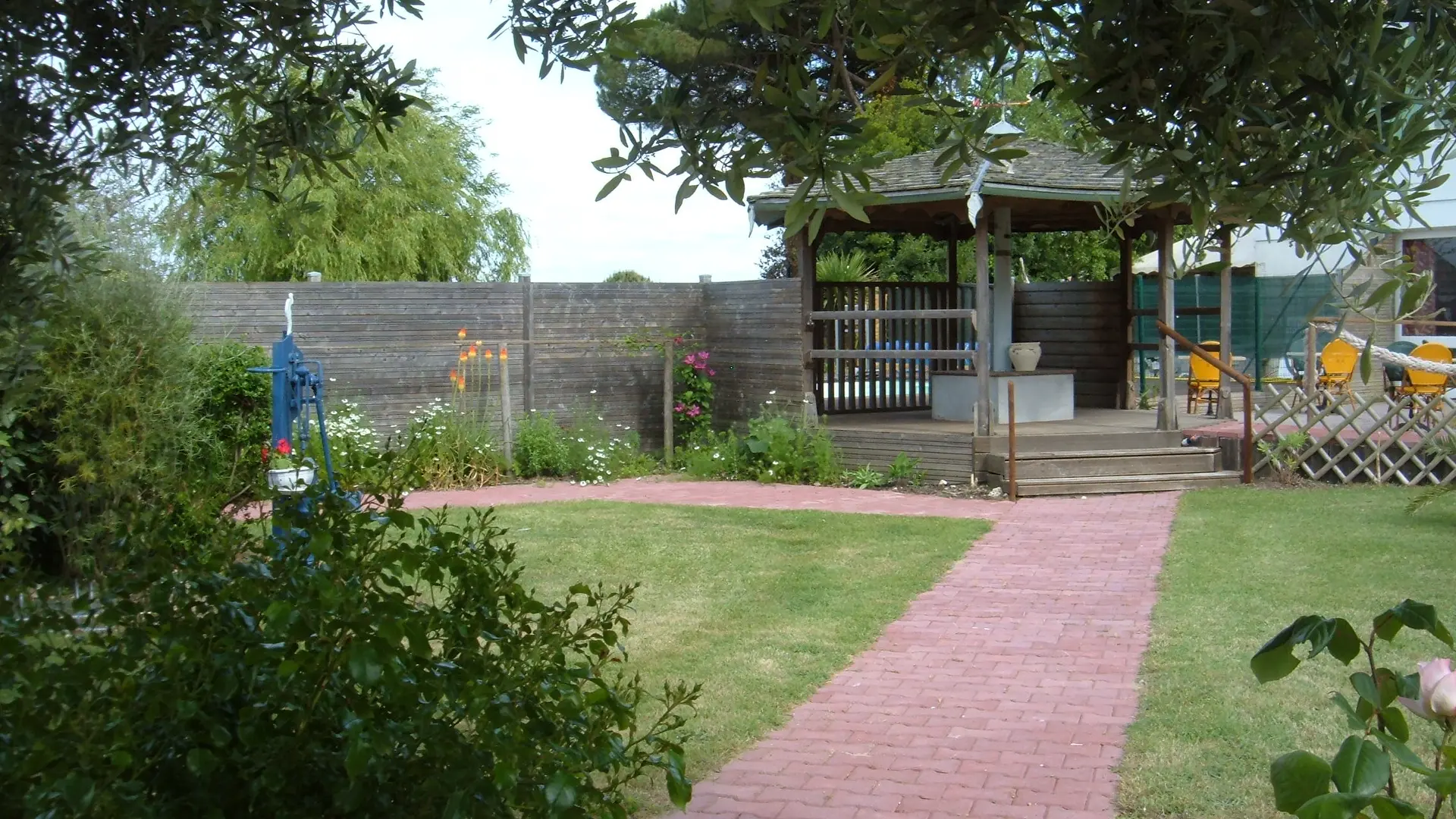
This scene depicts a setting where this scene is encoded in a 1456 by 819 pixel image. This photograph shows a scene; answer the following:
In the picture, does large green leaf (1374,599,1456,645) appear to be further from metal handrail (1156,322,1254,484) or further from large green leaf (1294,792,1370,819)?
metal handrail (1156,322,1254,484)

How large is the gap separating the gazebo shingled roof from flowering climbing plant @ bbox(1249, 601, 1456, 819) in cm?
1022

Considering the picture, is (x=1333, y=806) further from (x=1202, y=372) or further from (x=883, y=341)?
(x=1202, y=372)

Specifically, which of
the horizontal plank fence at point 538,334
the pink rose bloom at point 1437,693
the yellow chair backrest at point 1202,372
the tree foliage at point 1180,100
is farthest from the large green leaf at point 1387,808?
the yellow chair backrest at point 1202,372

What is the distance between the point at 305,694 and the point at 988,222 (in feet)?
38.7

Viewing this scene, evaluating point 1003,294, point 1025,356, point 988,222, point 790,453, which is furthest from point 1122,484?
point 790,453

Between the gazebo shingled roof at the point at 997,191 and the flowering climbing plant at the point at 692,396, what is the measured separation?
2333 mm

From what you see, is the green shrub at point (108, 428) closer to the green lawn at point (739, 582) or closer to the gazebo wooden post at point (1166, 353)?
the green lawn at point (739, 582)

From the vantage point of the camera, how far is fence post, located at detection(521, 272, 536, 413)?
1534cm

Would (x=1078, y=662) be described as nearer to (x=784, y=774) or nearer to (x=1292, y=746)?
(x=1292, y=746)

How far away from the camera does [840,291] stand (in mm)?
16250

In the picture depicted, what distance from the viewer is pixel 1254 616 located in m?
7.46

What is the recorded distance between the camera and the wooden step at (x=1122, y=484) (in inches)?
504

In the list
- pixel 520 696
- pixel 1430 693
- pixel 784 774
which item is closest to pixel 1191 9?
pixel 1430 693

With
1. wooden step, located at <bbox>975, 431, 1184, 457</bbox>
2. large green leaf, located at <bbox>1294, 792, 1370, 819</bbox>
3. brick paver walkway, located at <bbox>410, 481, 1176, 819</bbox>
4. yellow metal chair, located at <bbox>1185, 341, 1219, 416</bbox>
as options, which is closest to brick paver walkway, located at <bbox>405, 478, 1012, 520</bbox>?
wooden step, located at <bbox>975, 431, 1184, 457</bbox>
